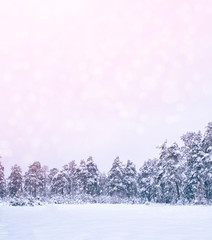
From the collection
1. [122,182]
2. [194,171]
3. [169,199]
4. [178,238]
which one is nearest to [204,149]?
[194,171]

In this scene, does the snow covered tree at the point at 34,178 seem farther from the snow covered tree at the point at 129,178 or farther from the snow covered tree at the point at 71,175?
the snow covered tree at the point at 129,178

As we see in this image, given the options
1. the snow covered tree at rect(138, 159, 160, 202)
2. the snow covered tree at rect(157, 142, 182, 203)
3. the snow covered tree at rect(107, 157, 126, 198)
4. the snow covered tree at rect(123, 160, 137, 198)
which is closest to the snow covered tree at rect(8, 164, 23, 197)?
the snow covered tree at rect(107, 157, 126, 198)

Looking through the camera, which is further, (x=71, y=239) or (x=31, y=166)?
(x=31, y=166)

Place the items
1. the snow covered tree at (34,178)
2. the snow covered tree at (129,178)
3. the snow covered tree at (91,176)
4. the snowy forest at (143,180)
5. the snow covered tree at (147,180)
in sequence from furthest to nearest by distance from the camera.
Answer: the snow covered tree at (34,178) < the snow covered tree at (147,180) < the snow covered tree at (129,178) < the snow covered tree at (91,176) < the snowy forest at (143,180)

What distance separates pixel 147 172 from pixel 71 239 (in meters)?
58.1

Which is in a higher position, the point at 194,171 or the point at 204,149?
the point at 204,149

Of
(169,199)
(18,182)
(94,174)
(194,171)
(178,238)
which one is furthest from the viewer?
(18,182)

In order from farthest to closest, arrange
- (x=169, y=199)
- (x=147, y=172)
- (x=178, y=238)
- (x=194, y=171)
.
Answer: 1. (x=147, y=172)
2. (x=169, y=199)
3. (x=194, y=171)
4. (x=178, y=238)

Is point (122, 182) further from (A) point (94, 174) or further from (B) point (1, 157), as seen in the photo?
(B) point (1, 157)

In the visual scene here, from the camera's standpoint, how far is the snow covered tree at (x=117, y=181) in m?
58.0

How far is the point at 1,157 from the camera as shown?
61719mm

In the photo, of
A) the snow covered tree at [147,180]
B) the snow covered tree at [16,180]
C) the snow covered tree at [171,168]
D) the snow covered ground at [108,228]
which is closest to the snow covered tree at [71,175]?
the snow covered tree at [16,180]

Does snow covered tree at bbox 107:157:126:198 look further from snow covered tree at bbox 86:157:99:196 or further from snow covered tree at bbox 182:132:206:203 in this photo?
snow covered tree at bbox 182:132:206:203

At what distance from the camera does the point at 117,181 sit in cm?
5838
